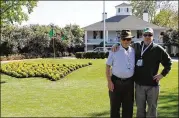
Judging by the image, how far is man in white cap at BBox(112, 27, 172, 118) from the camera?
5016 mm

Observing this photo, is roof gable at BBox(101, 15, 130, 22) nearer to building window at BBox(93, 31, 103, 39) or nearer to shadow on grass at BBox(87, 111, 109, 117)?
building window at BBox(93, 31, 103, 39)

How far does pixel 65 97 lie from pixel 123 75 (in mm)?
9560

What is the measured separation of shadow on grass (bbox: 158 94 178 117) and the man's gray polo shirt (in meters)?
4.99

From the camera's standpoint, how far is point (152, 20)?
2753 inches

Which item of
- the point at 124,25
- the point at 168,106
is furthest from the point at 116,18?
the point at 168,106

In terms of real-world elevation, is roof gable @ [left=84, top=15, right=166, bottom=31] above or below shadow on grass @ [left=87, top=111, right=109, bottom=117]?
above

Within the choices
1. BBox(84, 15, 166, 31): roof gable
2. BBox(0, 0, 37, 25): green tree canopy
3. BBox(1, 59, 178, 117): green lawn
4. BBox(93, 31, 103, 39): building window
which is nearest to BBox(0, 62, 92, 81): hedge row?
BBox(1, 59, 178, 117): green lawn

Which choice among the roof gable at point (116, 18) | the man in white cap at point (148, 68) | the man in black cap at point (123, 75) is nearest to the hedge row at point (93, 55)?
the roof gable at point (116, 18)

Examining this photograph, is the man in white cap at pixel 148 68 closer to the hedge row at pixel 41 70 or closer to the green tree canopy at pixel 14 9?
the hedge row at pixel 41 70

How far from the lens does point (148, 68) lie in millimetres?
5062

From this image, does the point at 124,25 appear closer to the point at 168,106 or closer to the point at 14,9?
the point at 14,9

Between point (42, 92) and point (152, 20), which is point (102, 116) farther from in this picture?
point (152, 20)

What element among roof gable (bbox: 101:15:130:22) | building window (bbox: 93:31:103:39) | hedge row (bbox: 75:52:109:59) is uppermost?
roof gable (bbox: 101:15:130:22)

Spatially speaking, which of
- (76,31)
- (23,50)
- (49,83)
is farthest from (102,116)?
(76,31)
